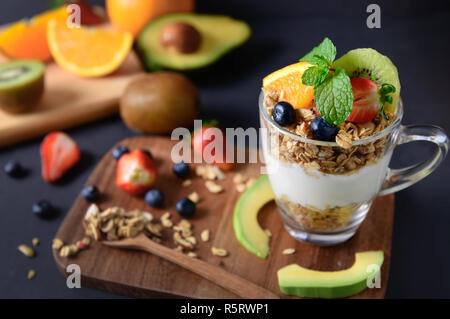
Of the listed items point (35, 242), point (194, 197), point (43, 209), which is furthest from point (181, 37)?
point (35, 242)

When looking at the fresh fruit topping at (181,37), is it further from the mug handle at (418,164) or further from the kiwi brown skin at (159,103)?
the mug handle at (418,164)

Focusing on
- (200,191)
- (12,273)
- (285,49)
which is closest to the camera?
(12,273)

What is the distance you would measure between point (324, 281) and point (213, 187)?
1.54 ft

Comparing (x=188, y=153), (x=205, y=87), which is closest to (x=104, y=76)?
(x=205, y=87)

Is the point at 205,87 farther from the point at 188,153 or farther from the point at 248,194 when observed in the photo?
the point at 248,194

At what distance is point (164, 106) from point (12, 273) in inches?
28.2

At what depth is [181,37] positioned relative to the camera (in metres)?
1.96

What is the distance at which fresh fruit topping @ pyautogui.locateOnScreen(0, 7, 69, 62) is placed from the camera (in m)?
2.11

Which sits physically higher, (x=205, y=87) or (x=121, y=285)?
(x=205, y=87)

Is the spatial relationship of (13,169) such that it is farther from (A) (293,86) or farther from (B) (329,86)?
(B) (329,86)

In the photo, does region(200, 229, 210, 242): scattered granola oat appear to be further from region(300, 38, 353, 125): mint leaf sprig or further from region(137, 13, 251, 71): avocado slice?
region(137, 13, 251, 71): avocado slice

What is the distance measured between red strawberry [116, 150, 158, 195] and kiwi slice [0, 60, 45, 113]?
20.8 inches

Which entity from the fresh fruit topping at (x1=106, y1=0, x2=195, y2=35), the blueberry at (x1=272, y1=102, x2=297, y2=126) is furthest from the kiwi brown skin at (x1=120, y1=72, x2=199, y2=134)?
the blueberry at (x1=272, y1=102, x2=297, y2=126)

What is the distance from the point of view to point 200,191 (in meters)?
1.54
